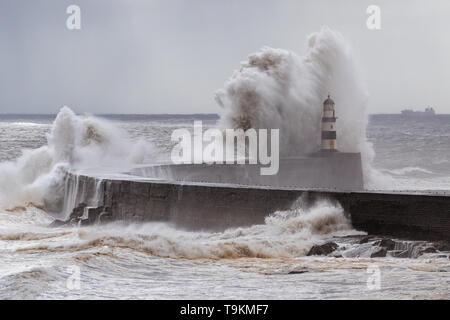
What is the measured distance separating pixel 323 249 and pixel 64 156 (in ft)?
32.0

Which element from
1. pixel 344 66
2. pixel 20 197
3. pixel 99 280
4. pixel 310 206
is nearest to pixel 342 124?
pixel 344 66

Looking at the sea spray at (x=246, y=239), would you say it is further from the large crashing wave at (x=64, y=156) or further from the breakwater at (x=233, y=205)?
the large crashing wave at (x=64, y=156)

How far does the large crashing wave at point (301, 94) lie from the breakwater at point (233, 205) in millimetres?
6614

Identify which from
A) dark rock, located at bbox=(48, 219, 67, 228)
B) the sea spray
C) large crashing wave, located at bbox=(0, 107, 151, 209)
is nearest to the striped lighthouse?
large crashing wave, located at bbox=(0, 107, 151, 209)

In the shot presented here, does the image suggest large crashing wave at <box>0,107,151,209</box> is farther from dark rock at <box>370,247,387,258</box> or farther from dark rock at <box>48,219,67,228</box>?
dark rock at <box>370,247,387,258</box>

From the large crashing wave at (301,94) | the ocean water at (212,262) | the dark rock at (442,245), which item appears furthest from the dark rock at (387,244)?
the large crashing wave at (301,94)

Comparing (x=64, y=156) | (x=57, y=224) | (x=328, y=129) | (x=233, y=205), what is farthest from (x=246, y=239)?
(x=64, y=156)

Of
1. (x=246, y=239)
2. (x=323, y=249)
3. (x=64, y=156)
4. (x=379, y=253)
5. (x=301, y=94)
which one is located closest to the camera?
(x=379, y=253)

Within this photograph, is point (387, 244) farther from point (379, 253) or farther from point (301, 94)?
point (301, 94)

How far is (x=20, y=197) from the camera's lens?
15.3m

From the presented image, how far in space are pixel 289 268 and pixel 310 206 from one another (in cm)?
181

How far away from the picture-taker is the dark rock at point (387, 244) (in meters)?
8.68

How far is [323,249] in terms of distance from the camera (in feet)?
29.1
